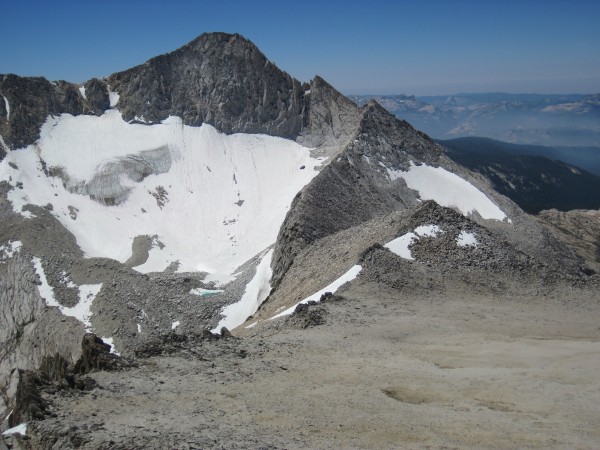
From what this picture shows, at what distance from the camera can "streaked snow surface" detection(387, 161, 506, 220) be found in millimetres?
76188

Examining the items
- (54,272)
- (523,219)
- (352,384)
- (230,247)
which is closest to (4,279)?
(54,272)

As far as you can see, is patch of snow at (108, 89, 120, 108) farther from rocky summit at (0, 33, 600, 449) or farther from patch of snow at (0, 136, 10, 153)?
patch of snow at (0, 136, 10, 153)

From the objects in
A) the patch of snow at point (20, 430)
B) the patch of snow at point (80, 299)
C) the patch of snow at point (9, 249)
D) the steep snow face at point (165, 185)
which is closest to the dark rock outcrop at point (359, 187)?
the steep snow face at point (165, 185)

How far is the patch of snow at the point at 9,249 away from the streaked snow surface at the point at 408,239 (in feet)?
173

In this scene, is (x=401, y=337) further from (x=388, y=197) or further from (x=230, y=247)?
(x=230, y=247)

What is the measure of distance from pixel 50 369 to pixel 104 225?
49175mm

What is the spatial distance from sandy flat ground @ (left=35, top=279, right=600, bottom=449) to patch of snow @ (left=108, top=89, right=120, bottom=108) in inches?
3399

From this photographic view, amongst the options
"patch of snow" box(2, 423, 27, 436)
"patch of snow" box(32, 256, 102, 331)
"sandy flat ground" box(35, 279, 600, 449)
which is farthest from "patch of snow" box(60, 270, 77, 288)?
"patch of snow" box(2, 423, 27, 436)

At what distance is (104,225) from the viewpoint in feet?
283

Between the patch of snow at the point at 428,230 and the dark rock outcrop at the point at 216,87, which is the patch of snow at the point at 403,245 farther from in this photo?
the dark rock outcrop at the point at 216,87

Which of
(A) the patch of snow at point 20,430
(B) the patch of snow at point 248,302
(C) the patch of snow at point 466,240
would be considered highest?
(C) the patch of snow at point 466,240

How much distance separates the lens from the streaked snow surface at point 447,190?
250 feet

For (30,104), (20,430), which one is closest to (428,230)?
(20,430)

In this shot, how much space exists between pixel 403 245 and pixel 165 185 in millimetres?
64912
